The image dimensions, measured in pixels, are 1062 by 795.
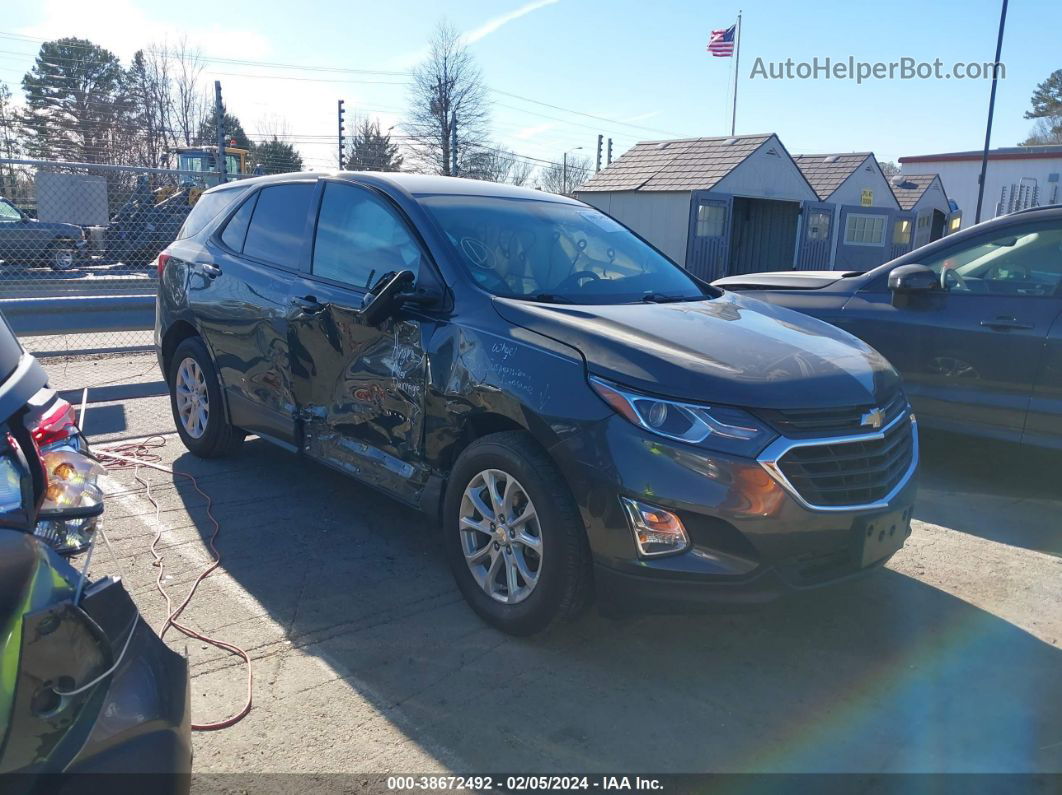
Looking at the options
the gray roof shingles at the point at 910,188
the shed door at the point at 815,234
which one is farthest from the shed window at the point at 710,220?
the gray roof shingles at the point at 910,188

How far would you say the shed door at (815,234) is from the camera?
24.0 metres

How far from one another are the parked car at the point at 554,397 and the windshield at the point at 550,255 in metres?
0.02

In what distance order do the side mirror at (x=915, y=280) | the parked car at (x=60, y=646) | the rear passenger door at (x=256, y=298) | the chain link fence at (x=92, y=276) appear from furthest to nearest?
the chain link fence at (x=92, y=276), the side mirror at (x=915, y=280), the rear passenger door at (x=256, y=298), the parked car at (x=60, y=646)

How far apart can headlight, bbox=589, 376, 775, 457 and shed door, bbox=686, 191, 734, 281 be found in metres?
18.3

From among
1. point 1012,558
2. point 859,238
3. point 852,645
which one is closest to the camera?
point 852,645

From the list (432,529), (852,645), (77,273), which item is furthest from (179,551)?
(77,273)

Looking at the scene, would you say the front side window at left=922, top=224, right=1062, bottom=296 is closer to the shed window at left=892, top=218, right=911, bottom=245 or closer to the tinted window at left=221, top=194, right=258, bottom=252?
the tinted window at left=221, top=194, right=258, bottom=252

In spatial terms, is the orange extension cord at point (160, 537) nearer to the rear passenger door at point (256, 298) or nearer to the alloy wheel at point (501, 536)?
the rear passenger door at point (256, 298)

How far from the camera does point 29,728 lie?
1.52m

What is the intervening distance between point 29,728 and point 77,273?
1576 centimetres

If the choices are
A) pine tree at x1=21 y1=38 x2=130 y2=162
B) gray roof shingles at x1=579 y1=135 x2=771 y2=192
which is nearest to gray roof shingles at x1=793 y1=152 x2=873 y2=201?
gray roof shingles at x1=579 y1=135 x2=771 y2=192

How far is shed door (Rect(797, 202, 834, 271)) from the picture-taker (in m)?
24.0

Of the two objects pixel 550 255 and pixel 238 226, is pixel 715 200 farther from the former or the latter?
pixel 550 255

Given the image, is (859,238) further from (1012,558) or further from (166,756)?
(166,756)
